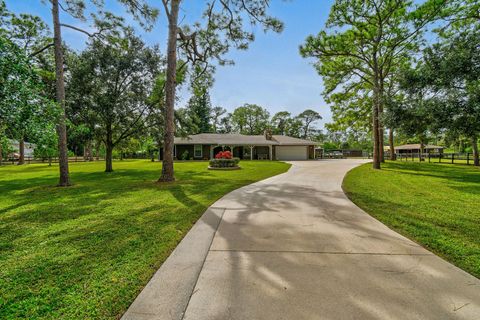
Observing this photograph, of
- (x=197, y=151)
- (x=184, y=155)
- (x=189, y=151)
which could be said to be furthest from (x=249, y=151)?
(x=184, y=155)

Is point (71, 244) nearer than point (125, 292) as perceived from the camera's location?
No

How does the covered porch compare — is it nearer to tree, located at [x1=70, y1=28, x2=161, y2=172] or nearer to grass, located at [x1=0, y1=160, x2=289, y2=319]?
tree, located at [x1=70, y1=28, x2=161, y2=172]

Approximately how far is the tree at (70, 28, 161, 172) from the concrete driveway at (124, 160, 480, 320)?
1326cm

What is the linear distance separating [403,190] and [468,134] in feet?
17.4

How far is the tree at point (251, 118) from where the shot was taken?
165 ft

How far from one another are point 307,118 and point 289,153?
29468 mm

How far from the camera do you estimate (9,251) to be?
3078 mm

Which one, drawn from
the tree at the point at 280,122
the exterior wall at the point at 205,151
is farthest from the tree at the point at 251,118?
the exterior wall at the point at 205,151

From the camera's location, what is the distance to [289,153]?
29891 mm

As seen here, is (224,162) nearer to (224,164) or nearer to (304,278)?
(224,164)

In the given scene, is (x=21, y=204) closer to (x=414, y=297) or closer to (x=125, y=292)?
(x=125, y=292)

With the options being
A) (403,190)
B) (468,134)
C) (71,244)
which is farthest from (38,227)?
(468,134)

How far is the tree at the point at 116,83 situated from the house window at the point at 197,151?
1250 cm

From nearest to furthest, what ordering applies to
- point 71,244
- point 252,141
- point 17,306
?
1. point 17,306
2. point 71,244
3. point 252,141
